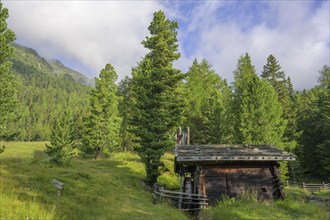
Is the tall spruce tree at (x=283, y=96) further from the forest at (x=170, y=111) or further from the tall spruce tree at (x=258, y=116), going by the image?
the tall spruce tree at (x=258, y=116)

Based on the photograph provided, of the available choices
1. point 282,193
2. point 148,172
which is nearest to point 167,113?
point 148,172

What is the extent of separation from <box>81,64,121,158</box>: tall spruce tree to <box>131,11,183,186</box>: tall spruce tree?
1345cm

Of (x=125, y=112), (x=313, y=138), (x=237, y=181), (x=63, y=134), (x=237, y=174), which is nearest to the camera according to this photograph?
(x=237, y=181)

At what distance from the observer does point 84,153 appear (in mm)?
40031

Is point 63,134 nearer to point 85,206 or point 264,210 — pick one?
point 85,206

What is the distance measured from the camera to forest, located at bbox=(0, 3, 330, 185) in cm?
2473

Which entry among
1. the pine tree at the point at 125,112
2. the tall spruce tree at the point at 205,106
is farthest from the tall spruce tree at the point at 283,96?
the pine tree at the point at 125,112

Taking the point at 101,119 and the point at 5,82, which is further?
the point at 101,119

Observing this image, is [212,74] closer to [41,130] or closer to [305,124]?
[305,124]

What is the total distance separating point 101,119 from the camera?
38.9 m

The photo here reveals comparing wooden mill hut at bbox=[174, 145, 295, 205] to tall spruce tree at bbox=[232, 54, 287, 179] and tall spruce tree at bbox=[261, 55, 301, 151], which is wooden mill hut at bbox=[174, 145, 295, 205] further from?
tall spruce tree at bbox=[261, 55, 301, 151]

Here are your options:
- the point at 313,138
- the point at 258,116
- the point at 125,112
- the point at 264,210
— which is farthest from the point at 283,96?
the point at 264,210

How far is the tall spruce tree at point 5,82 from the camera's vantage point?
75.7 feet

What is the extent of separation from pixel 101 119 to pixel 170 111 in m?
16.2
